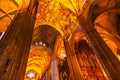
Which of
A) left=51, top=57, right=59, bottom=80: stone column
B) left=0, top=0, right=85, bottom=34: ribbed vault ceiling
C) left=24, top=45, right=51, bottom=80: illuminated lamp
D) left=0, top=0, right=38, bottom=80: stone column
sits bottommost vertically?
left=0, top=0, right=38, bottom=80: stone column

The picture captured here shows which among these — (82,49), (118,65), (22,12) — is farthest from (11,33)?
(82,49)

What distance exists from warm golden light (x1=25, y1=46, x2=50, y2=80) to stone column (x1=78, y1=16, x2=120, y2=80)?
640 centimetres

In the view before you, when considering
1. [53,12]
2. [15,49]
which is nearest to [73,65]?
[15,49]

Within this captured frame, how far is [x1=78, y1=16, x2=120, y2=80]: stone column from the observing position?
18.4 feet

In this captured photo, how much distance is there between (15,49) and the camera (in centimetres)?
384

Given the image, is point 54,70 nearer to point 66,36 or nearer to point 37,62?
point 66,36

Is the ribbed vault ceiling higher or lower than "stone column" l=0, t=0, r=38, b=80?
higher

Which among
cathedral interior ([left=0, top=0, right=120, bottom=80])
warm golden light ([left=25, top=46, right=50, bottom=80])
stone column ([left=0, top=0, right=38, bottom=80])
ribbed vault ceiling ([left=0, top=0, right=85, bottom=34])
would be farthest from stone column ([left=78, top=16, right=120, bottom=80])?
warm golden light ([left=25, top=46, right=50, bottom=80])

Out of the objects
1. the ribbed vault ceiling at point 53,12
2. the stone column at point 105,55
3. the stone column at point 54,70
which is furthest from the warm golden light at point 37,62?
the stone column at point 105,55

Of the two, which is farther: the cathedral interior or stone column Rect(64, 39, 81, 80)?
stone column Rect(64, 39, 81, 80)

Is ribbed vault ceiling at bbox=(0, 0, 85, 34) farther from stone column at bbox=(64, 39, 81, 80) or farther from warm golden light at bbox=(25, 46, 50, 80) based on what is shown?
warm golden light at bbox=(25, 46, 50, 80)

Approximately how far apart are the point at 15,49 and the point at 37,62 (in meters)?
12.2

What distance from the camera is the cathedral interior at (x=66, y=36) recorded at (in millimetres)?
4312

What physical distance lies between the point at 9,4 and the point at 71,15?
4320 mm
